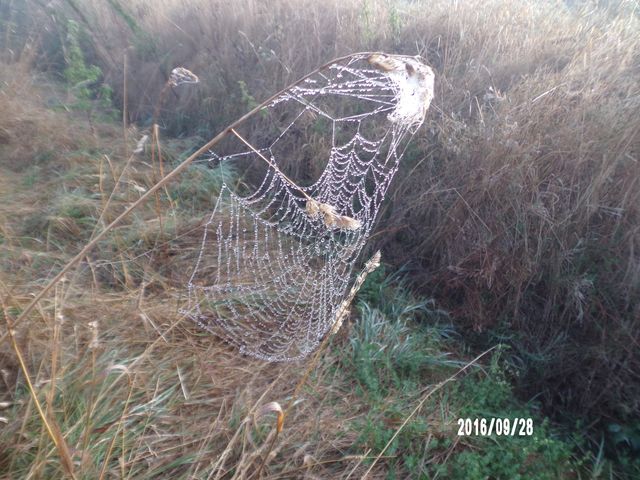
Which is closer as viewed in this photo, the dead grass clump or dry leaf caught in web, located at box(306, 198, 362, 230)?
dry leaf caught in web, located at box(306, 198, 362, 230)

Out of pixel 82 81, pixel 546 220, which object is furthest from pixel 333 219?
pixel 82 81

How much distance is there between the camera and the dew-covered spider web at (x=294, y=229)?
124 inches

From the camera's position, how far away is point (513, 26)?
5.20 meters

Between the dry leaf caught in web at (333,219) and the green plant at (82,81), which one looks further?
the green plant at (82,81)

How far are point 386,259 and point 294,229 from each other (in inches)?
27.5

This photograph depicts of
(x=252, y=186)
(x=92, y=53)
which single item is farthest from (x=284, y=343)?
(x=92, y=53)

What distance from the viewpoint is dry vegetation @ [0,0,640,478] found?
235 cm

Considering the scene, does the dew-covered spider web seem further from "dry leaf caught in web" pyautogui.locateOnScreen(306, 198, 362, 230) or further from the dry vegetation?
"dry leaf caught in web" pyautogui.locateOnScreen(306, 198, 362, 230)

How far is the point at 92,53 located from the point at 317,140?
3592 millimetres

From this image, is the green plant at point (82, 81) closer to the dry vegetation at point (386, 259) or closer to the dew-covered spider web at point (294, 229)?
the dry vegetation at point (386, 259)

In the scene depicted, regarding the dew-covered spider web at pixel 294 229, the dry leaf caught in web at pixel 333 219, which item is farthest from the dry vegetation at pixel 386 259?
the dry leaf caught in web at pixel 333 219

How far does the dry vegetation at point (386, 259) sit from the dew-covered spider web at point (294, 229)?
17 centimetres

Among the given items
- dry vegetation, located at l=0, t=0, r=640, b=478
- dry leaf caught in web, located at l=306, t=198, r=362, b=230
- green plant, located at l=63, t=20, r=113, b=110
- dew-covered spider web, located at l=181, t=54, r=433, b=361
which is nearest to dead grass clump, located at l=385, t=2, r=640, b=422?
dry vegetation, located at l=0, t=0, r=640, b=478

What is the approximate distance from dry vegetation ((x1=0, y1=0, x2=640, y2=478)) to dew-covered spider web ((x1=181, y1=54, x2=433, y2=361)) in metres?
0.17
